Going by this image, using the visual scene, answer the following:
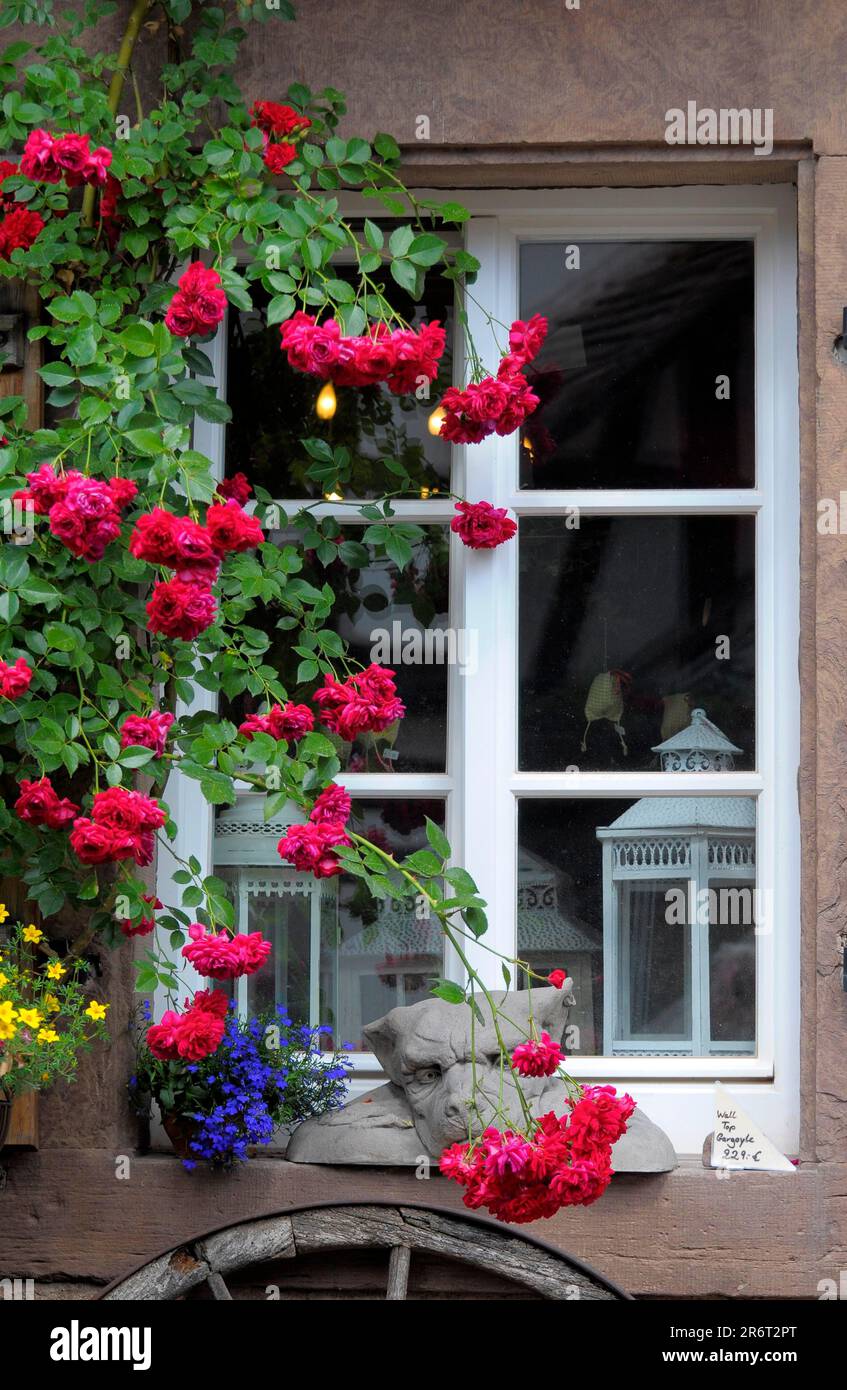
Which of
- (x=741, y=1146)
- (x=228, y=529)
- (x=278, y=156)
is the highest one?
(x=278, y=156)

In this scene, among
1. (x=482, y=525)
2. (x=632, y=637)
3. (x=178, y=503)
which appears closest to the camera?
(x=178, y=503)

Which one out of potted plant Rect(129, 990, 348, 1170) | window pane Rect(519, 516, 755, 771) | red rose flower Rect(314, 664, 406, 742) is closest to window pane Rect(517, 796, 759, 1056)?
window pane Rect(519, 516, 755, 771)

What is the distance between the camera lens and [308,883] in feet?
9.54

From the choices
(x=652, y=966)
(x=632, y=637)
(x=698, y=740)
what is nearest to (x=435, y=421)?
(x=632, y=637)

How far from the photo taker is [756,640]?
287 cm

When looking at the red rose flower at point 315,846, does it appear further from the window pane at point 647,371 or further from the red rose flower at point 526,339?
the window pane at point 647,371

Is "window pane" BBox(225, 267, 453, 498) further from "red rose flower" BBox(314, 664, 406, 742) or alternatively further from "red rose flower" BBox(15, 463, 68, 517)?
"red rose flower" BBox(15, 463, 68, 517)

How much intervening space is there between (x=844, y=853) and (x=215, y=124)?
1731 mm

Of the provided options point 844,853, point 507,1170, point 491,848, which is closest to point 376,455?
point 491,848

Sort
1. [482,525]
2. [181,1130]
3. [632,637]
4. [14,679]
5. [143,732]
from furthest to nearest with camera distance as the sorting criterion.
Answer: [632,637] → [482,525] → [181,1130] → [143,732] → [14,679]

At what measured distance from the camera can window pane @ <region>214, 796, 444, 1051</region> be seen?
114 inches

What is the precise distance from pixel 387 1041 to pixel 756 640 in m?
1.01

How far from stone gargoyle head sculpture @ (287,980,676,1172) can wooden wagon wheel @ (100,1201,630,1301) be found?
124 mm

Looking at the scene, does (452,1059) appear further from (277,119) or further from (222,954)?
(277,119)
